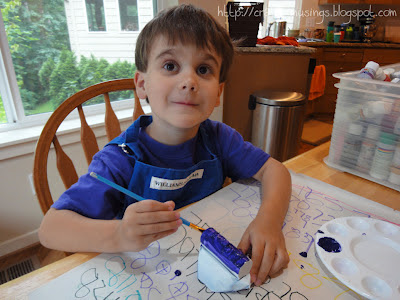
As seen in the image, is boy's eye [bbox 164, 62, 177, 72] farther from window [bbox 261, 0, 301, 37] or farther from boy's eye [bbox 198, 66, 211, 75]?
window [bbox 261, 0, 301, 37]

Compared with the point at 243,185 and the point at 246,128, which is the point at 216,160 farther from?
the point at 246,128

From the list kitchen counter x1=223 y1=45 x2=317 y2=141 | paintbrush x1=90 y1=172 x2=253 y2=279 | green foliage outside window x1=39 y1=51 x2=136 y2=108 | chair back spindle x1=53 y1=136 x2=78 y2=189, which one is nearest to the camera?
paintbrush x1=90 y1=172 x2=253 y2=279

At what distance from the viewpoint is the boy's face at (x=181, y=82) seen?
21.8 inches

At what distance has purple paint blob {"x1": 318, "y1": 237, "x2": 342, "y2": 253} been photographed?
18.0 inches

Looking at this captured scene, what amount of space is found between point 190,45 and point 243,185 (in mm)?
338

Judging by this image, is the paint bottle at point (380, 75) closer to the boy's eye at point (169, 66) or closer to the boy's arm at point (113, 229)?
the boy's eye at point (169, 66)


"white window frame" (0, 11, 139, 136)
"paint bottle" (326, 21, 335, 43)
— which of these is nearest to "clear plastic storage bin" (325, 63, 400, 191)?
"white window frame" (0, 11, 139, 136)

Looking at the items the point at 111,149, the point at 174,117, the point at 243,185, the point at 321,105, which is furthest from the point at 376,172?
the point at 321,105

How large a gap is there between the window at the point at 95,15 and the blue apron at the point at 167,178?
3.49 feet

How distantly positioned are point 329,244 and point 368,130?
351 mm

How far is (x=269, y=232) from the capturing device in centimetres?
48

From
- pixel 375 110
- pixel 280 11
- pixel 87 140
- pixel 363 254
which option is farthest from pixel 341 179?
pixel 280 11

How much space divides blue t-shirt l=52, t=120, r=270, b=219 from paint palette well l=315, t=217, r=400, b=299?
252 millimetres

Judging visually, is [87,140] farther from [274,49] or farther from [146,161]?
[274,49]
